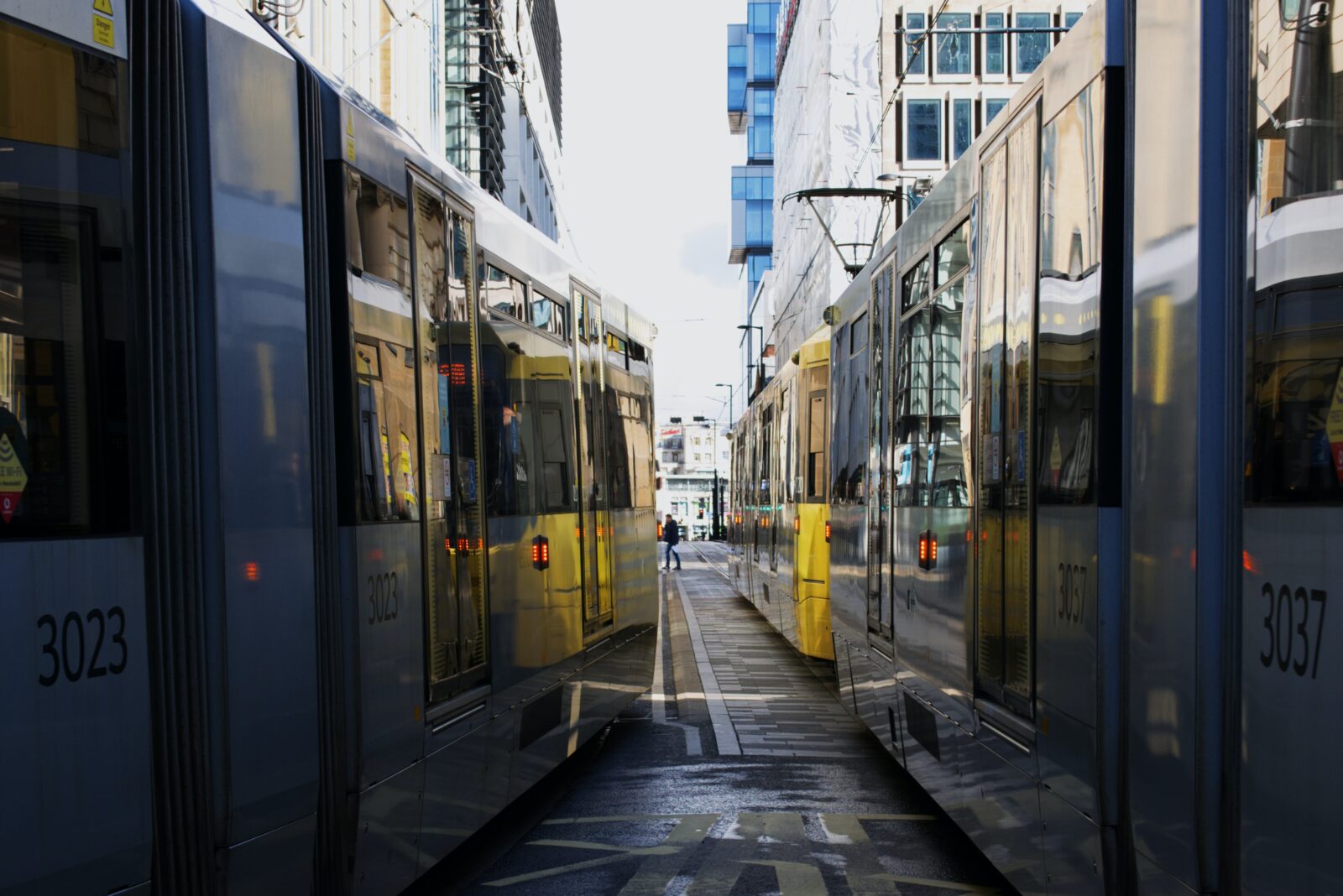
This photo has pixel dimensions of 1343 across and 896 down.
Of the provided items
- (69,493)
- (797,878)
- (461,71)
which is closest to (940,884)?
(797,878)

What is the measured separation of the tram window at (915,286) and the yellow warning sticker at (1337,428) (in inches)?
190

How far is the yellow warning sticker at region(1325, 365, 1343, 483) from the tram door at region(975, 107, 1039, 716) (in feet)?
7.86

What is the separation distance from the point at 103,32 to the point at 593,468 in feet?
21.6

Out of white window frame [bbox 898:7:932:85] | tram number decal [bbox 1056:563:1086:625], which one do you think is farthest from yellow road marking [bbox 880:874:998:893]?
white window frame [bbox 898:7:932:85]

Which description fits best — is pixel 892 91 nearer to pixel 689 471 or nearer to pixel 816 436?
pixel 816 436

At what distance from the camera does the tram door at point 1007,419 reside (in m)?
5.63

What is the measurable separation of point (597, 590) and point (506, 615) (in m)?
2.89

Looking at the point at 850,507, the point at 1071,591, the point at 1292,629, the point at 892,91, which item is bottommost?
the point at 850,507

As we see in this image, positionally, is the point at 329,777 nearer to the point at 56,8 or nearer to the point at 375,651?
the point at 375,651

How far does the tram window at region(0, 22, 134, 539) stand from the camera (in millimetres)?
3566

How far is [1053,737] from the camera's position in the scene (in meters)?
5.17

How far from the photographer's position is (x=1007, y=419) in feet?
19.4

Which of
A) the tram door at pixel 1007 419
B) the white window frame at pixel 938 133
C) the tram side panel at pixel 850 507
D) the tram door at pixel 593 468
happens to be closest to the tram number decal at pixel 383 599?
the tram door at pixel 1007 419

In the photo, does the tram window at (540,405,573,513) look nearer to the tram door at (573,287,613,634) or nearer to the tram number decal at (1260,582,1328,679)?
the tram door at (573,287,613,634)
